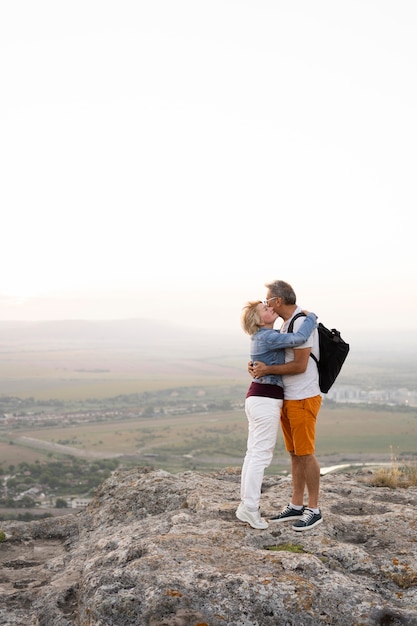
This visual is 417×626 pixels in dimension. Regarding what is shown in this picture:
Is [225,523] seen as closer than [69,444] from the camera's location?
Yes

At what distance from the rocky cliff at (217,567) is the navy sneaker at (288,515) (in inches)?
6.3

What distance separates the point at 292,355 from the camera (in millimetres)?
6762

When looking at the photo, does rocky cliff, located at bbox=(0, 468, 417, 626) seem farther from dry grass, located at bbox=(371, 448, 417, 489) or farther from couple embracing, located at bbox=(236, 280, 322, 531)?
dry grass, located at bbox=(371, 448, 417, 489)

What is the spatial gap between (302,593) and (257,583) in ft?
1.46

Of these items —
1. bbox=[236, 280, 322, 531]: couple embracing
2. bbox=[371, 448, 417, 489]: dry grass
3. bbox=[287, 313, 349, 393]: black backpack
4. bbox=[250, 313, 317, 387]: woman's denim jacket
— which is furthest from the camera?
bbox=[371, 448, 417, 489]: dry grass

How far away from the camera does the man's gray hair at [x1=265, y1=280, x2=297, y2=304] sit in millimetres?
6844

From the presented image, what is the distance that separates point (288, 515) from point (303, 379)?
6.11ft

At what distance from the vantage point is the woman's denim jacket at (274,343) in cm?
652

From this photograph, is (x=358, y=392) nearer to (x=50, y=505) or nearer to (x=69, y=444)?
(x=69, y=444)

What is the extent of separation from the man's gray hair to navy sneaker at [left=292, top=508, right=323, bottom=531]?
274 centimetres

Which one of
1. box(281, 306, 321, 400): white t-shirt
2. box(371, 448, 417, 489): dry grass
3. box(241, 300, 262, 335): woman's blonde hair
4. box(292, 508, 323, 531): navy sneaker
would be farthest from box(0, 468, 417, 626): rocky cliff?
box(241, 300, 262, 335): woman's blonde hair

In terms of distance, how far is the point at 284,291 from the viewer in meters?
6.86

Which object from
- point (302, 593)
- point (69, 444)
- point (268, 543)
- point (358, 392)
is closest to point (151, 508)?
point (268, 543)

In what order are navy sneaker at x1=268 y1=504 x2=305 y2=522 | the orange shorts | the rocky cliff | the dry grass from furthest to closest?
1. the dry grass
2. navy sneaker at x1=268 y1=504 x2=305 y2=522
3. the orange shorts
4. the rocky cliff
